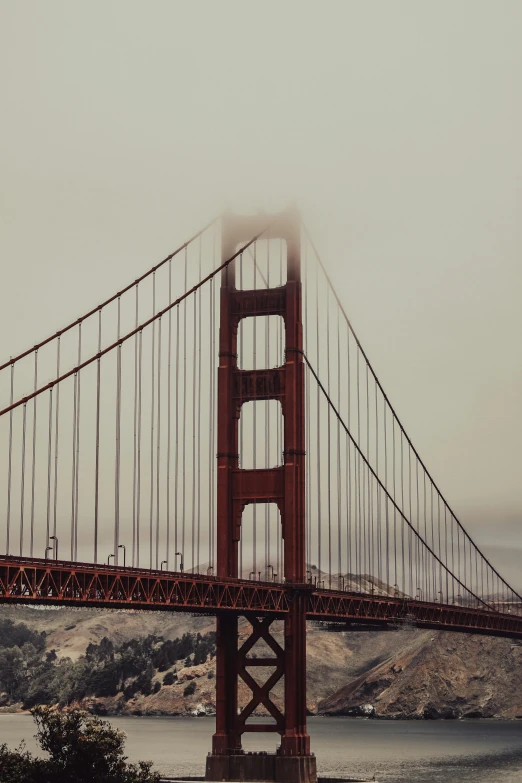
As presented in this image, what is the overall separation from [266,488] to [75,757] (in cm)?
2371

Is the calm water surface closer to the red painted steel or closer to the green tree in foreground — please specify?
the red painted steel

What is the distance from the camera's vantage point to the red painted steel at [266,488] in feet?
286

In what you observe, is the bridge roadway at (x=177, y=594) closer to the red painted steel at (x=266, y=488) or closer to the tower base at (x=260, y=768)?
the red painted steel at (x=266, y=488)

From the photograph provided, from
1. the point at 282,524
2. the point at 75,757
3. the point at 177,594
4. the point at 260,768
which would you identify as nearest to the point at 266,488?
the point at 282,524

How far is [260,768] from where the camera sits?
85.4 m

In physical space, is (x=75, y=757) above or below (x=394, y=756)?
below

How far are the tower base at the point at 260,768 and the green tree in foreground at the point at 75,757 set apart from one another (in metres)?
15.0

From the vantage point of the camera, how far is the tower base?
278 ft

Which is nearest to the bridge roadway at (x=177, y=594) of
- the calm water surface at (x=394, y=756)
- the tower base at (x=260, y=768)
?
the tower base at (x=260, y=768)

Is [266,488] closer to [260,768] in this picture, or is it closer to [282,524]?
[282,524]

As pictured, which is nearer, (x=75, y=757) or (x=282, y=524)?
(x=75, y=757)

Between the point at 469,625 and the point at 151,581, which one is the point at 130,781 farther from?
the point at 469,625

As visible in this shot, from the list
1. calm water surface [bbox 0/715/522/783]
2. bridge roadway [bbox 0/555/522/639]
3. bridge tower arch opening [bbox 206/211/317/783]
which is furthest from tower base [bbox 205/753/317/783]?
calm water surface [bbox 0/715/522/783]

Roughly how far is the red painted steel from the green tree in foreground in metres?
16.8
